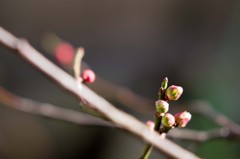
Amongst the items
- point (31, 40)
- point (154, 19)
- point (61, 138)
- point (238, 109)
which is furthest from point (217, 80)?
point (31, 40)

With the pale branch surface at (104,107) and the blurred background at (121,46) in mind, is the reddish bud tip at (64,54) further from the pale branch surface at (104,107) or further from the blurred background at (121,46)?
the blurred background at (121,46)

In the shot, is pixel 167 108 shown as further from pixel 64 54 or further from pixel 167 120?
pixel 64 54

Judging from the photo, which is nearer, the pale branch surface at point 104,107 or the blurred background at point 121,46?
the pale branch surface at point 104,107

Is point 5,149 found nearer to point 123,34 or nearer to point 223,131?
point 123,34

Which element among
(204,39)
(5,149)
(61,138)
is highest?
(204,39)

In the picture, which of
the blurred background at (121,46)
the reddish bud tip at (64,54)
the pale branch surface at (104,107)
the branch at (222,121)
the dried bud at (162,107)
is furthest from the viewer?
the blurred background at (121,46)

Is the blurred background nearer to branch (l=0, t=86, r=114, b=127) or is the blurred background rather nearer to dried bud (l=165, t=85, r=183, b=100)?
branch (l=0, t=86, r=114, b=127)

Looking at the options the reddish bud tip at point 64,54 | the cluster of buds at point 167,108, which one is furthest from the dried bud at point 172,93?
the reddish bud tip at point 64,54
